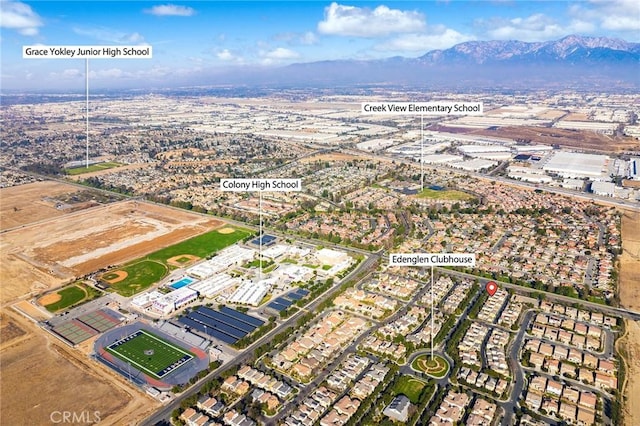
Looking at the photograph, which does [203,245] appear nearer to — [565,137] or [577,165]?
[577,165]

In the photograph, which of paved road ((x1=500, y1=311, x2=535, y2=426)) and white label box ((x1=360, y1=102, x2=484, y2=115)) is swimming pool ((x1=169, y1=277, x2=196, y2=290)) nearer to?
white label box ((x1=360, y1=102, x2=484, y2=115))

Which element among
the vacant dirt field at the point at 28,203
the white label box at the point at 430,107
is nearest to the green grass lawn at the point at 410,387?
the white label box at the point at 430,107

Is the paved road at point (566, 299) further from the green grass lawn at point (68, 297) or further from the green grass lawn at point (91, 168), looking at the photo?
the green grass lawn at point (91, 168)

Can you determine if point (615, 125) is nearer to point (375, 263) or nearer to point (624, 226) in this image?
point (624, 226)

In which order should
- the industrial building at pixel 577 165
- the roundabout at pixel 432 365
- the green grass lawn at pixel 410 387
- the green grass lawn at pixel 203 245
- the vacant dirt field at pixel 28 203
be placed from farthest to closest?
1. the industrial building at pixel 577 165
2. the vacant dirt field at pixel 28 203
3. the green grass lawn at pixel 203 245
4. the roundabout at pixel 432 365
5. the green grass lawn at pixel 410 387

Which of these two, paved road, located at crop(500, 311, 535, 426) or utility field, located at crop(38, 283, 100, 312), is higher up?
utility field, located at crop(38, 283, 100, 312)

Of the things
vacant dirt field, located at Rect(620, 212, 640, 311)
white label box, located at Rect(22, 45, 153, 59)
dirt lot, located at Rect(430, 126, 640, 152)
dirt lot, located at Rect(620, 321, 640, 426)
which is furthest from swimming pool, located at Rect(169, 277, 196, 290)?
dirt lot, located at Rect(430, 126, 640, 152)
